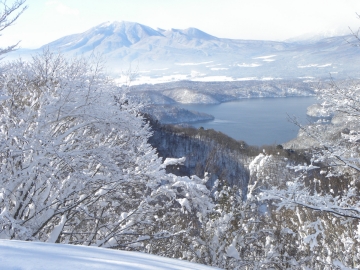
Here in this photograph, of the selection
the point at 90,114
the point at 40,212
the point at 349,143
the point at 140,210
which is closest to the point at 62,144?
the point at 90,114

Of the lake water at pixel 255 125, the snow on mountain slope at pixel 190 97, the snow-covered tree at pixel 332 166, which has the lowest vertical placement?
the lake water at pixel 255 125

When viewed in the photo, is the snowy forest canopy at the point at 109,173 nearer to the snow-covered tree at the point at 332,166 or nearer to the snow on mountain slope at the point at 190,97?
the snow-covered tree at the point at 332,166

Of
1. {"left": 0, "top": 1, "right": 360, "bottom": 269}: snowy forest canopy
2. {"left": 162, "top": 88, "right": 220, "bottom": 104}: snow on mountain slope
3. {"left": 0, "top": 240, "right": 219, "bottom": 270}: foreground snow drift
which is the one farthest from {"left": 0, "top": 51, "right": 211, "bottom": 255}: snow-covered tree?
{"left": 162, "top": 88, "right": 220, "bottom": 104}: snow on mountain slope

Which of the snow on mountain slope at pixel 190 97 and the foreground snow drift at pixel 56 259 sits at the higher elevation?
the foreground snow drift at pixel 56 259

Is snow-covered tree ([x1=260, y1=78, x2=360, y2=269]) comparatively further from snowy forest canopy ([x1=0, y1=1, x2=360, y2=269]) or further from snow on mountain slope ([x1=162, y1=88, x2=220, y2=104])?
snow on mountain slope ([x1=162, y1=88, x2=220, y2=104])

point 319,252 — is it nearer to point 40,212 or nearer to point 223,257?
point 223,257

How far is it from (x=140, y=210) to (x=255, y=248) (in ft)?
7.11

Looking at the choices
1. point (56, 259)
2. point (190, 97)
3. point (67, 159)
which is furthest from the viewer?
point (190, 97)

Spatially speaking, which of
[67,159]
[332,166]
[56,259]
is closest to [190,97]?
[332,166]

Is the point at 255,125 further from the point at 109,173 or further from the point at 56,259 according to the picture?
the point at 56,259

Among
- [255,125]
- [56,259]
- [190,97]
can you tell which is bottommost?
[255,125]

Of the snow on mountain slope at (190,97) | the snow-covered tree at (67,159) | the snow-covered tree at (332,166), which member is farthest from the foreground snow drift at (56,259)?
the snow on mountain slope at (190,97)

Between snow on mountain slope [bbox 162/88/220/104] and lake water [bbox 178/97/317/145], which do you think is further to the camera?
snow on mountain slope [bbox 162/88/220/104]

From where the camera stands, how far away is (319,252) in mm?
6465
